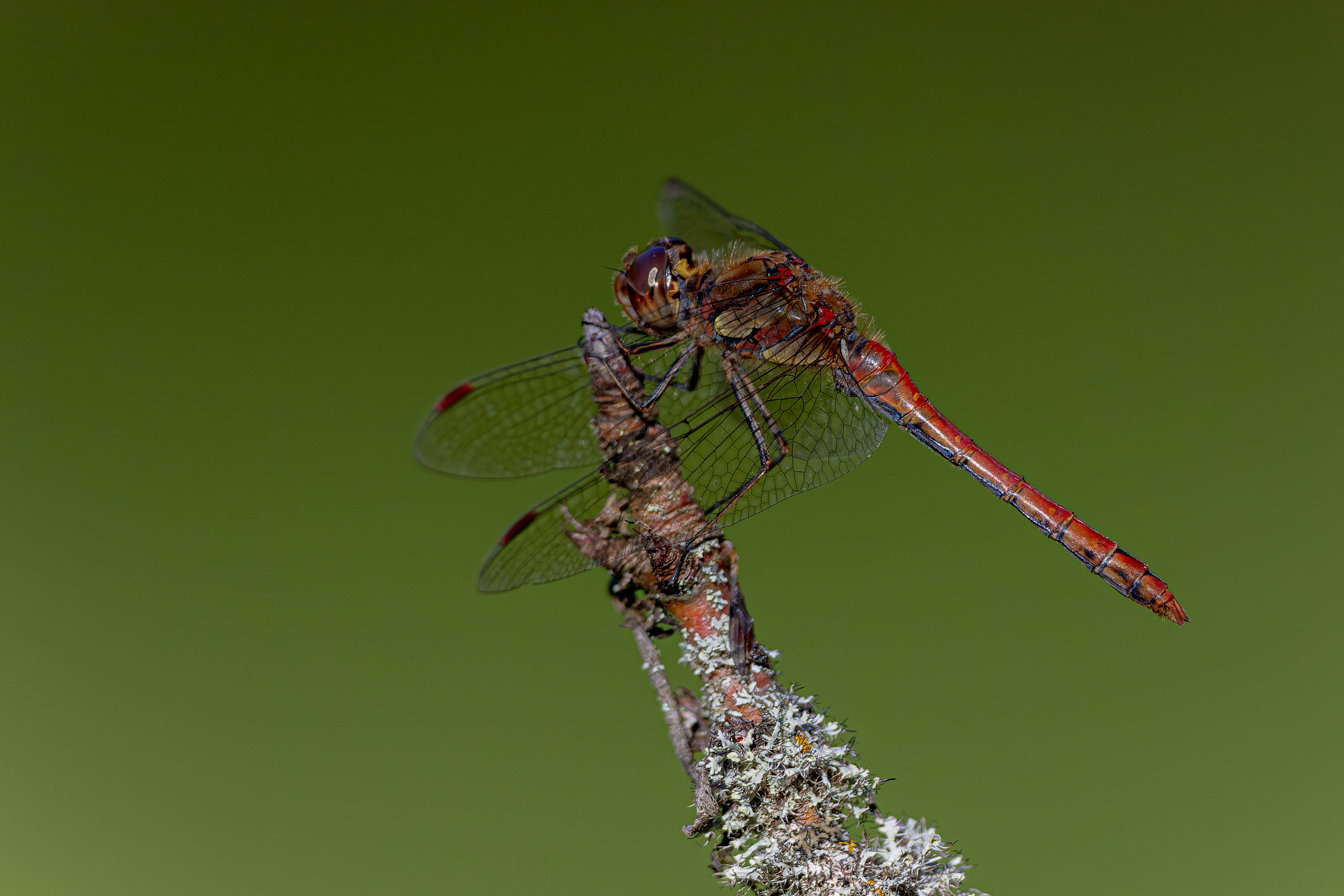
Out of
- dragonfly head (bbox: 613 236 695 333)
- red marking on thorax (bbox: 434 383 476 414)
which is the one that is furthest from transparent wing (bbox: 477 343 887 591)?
red marking on thorax (bbox: 434 383 476 414)

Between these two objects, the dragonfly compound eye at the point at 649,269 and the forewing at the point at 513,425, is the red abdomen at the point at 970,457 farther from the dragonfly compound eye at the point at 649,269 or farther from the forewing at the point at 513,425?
the forewing at the point at 513,425

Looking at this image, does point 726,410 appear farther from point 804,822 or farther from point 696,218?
point 696,218

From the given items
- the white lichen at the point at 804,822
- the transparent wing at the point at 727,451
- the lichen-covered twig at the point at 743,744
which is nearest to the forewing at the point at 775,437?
the transparent wing at the point at 727,451

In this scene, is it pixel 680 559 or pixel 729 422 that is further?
pixel 729 422

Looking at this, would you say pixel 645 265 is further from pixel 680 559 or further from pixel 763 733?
pixel 763 733

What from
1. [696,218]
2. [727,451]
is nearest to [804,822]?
[727,451]

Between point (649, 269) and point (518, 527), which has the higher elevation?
point (649, 269)

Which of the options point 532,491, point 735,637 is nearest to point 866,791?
point 735,637
